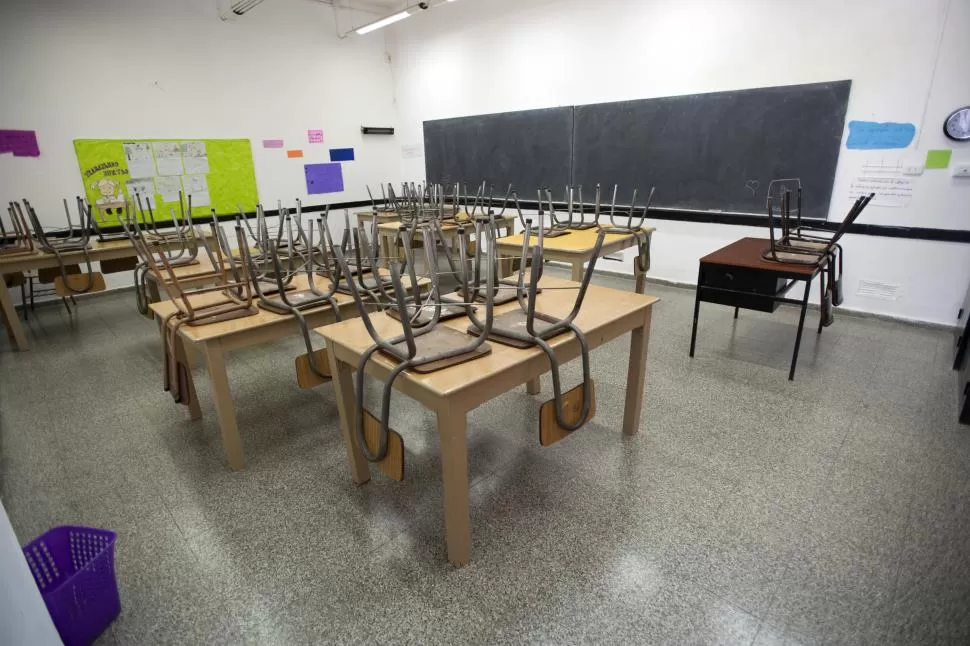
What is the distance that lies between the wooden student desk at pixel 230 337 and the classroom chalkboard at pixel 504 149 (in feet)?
12.6

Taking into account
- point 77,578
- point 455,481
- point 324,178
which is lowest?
point 77,578

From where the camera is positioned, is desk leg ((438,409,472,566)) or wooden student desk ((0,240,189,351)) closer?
desk leg ((438,409,472,566))

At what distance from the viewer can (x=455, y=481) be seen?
1.40 metres

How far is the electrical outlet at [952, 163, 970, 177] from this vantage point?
3121mm

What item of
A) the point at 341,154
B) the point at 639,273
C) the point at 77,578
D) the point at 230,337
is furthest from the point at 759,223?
the point at 341,154

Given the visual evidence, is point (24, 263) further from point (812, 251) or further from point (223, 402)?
point (812, 251)

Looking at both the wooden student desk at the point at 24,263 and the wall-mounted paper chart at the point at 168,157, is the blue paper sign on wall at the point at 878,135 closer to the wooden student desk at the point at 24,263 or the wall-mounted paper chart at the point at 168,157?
the wooden student desk at the point at 24,263

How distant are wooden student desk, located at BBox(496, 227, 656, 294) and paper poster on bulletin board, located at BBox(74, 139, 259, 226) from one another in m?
3.36

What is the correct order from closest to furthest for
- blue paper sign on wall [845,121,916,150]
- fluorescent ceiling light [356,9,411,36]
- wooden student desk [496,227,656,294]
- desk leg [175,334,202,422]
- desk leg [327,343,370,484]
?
desk leg [327,343,370,484]
desk leg [175,334,202,422]
wooden student desk [496,227,656,294]
blue paper sign on wall [845,121,916,150]
fluorescent ceiling light [356,9,411,36]

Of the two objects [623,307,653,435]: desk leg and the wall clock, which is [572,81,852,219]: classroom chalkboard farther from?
[623,307,653,435]: desk leg

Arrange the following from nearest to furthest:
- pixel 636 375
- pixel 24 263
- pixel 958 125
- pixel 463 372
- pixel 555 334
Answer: pixel 463 372 → pixel 555 334 → pixel 636 375 → pixel 958 125 → pixel 24 263

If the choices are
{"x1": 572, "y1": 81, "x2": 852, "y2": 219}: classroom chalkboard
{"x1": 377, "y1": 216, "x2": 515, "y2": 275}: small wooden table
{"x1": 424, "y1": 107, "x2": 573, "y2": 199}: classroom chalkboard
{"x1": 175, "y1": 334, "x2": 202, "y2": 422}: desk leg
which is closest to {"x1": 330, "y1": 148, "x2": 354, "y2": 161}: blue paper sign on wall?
{"x1": 424, "y1": 107, "x2": 573, "y2": 199}: classroom chalkboard

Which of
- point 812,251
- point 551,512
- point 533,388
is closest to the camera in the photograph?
point 551,512

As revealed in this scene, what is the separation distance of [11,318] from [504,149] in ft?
15.7
